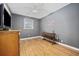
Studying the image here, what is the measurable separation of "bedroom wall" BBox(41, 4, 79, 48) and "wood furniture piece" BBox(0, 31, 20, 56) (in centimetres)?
245

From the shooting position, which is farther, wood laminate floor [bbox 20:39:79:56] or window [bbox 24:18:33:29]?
window [bbox 24:18:33:29]

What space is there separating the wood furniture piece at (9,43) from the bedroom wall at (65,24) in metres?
2.45

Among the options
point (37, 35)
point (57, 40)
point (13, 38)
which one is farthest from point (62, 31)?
Answer: point (13, 38)

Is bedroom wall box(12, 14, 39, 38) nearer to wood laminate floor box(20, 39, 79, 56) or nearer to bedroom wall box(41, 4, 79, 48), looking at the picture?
bedroom wall box(41, 4, 79, 48)

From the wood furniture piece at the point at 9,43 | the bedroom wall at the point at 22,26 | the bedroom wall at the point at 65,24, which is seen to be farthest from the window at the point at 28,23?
the wood furniture piece at the point at 9,43

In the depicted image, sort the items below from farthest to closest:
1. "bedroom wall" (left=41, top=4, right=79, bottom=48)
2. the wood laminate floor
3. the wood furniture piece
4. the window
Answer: the window → "bedroom wall" (left=41, top=4, right=79, bottom=48) → the wood laminate floor → the wood furniture piece

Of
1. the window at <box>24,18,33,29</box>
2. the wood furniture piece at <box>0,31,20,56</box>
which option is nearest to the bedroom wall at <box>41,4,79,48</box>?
the window at <box>24,18,33,29</box>

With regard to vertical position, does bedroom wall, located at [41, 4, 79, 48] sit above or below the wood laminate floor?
above

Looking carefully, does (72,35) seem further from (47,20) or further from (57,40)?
(47,20)

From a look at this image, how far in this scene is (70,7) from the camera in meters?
3.80

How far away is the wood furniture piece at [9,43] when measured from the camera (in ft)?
5.34

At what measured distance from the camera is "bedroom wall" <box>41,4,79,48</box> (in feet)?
11.5

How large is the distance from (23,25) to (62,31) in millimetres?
2624

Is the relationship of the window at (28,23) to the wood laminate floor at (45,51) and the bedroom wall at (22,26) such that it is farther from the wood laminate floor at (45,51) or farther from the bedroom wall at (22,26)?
the wood laminate floor at (45,51)
